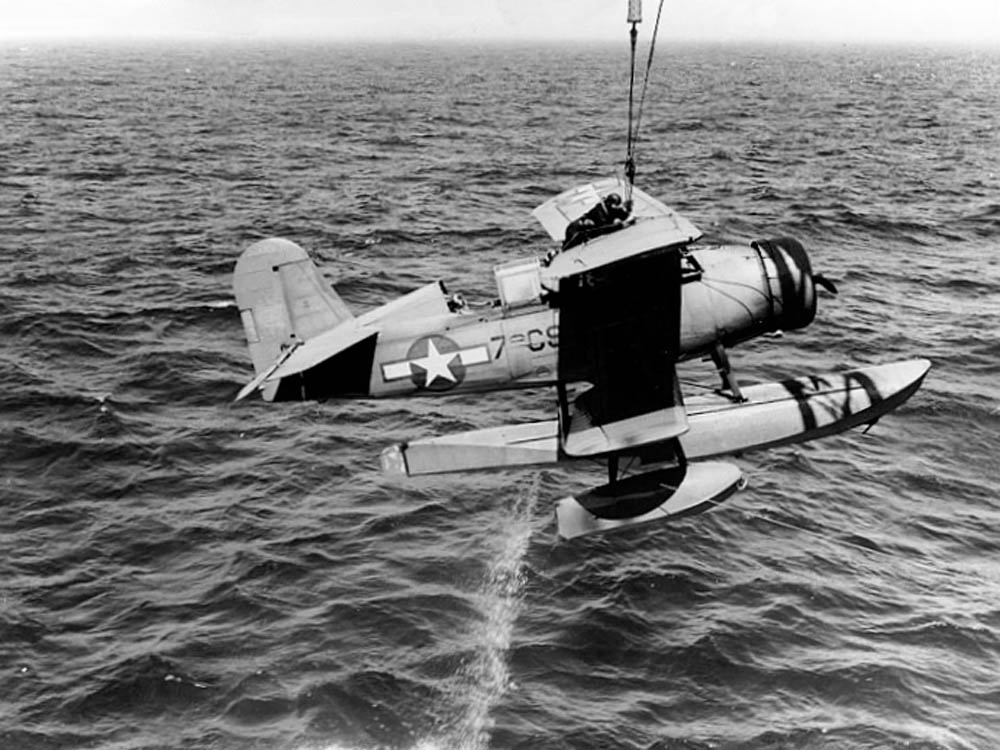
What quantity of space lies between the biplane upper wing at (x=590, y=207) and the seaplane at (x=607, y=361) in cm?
4

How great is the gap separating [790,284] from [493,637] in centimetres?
798

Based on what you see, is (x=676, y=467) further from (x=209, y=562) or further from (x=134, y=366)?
(x=134, y=366)

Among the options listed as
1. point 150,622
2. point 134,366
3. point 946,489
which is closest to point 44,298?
point 134,366

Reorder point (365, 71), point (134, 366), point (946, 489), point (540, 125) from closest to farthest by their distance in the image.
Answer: point (946, 489)
point (134, 366)
point (540, 125)
point (365, 71)

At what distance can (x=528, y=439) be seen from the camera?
56.3ft

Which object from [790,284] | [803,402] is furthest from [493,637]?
[790,284]

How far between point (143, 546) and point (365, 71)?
16922cm

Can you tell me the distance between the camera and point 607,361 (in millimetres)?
15664

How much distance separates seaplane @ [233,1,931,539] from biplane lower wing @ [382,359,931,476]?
23 millimetres

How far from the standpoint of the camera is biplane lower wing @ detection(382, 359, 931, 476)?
16547 millimetres

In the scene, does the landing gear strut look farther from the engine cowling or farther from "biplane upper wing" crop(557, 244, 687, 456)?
"biplane upper wing" crop(557, 244, 687, 456)

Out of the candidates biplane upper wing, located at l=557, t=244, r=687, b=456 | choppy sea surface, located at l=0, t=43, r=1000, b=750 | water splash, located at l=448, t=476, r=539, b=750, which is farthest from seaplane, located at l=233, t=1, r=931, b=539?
choppy sea surface, located at l=0, t=43, r=1000, b=750

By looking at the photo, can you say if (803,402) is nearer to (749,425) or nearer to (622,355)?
(749,425)

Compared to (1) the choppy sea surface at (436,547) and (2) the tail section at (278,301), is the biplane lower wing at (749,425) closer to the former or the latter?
(2) the tail section at (278,301)
